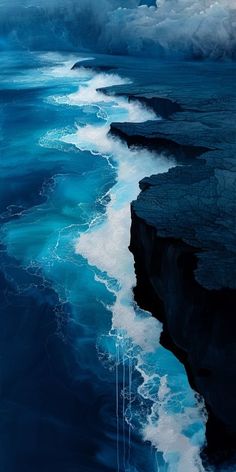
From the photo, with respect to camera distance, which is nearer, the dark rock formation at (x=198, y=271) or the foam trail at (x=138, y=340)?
the dark rock formation at (x=198, y=271)

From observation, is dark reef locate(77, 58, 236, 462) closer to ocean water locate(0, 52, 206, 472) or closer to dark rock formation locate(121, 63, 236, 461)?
dark rock formation locate(121, 63, 236, 461)

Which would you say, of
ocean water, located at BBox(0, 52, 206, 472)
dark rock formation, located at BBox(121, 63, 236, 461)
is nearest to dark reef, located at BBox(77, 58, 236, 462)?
dark rock formation, located at BBox(121, 63, 236, 461)

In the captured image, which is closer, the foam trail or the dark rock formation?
the dark rock formation

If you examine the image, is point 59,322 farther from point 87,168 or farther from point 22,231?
point 87,168

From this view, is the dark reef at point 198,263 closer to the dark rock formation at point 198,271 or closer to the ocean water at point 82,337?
the dark rock formation at point 198,271

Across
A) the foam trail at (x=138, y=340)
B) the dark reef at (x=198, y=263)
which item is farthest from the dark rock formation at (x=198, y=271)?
the foam trail at (x=138, y=340)

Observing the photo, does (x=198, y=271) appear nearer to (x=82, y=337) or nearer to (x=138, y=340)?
(x=138, y=340)
